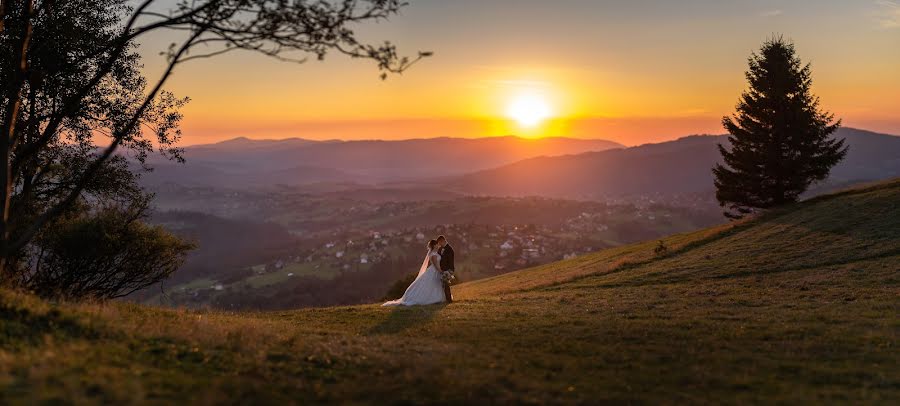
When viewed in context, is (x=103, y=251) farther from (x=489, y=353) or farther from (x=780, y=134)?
(x=780, y=134)

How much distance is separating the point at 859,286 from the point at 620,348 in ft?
50.2

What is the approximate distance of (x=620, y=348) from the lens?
1287cm

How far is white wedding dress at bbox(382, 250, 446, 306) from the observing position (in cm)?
2536

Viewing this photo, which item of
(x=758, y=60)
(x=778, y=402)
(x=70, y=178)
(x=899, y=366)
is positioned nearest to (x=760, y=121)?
(x=758, y=60)

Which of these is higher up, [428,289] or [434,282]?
[434,282]

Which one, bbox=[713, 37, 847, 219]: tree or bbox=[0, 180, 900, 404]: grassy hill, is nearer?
bbox=[0, 180, 900, 404]: grassy hill

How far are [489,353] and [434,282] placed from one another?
13.7 metres

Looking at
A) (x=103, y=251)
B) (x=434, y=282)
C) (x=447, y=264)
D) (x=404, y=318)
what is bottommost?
(x=404, y=318)

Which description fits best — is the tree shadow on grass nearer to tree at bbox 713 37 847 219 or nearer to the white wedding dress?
the white wedding dress

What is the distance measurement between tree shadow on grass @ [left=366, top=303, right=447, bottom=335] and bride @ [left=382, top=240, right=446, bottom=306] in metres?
0.93

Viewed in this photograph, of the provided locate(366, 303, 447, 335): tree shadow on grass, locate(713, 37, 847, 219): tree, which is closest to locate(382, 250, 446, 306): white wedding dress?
locate(366, 303, 447, 335): tree shadow on grass

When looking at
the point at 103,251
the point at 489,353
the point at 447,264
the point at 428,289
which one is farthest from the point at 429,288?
the point at 103,251

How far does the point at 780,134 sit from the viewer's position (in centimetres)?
5184

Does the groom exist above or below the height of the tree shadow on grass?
above
